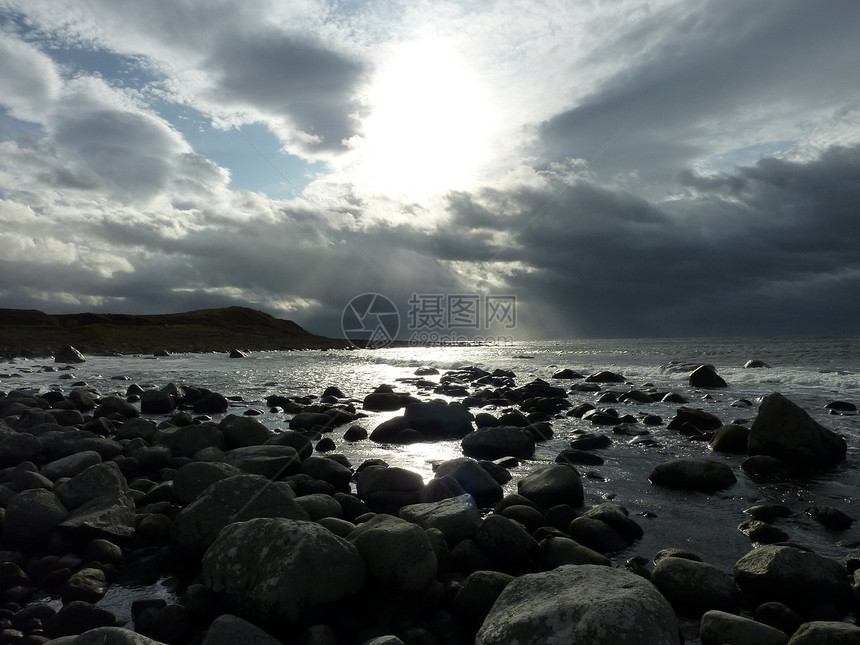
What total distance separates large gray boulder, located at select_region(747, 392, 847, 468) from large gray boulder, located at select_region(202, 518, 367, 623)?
298 inches

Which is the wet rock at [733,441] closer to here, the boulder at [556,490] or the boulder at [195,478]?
the boulder at [556,490]

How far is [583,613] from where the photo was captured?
139 inches

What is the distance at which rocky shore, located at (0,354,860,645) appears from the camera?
3.94 metres

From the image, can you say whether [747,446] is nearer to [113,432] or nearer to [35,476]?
[35,476]

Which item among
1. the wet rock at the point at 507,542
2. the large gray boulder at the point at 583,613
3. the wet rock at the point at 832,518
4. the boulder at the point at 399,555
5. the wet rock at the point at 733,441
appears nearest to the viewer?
the large gray boulder at the point at 583,613

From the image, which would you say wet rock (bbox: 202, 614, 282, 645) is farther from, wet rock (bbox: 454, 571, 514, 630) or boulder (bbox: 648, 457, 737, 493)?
boulder (bbox: 648, 457, 737, 493)

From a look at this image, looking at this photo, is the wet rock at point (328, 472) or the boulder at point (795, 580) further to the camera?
the wet rock at point (328, 472)

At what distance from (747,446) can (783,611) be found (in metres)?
6.13

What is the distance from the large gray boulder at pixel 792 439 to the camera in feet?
28.8

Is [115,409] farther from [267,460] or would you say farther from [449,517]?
[449,517]

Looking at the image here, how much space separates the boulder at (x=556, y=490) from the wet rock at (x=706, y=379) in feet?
Answer: 51.2

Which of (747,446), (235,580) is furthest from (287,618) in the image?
(747,446)

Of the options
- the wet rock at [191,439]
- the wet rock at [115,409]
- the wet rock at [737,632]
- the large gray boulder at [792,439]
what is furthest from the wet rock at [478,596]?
the wet rock at [115,409]

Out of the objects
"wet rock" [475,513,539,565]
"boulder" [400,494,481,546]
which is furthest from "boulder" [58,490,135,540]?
"wet rock" [475,513,539,565]
